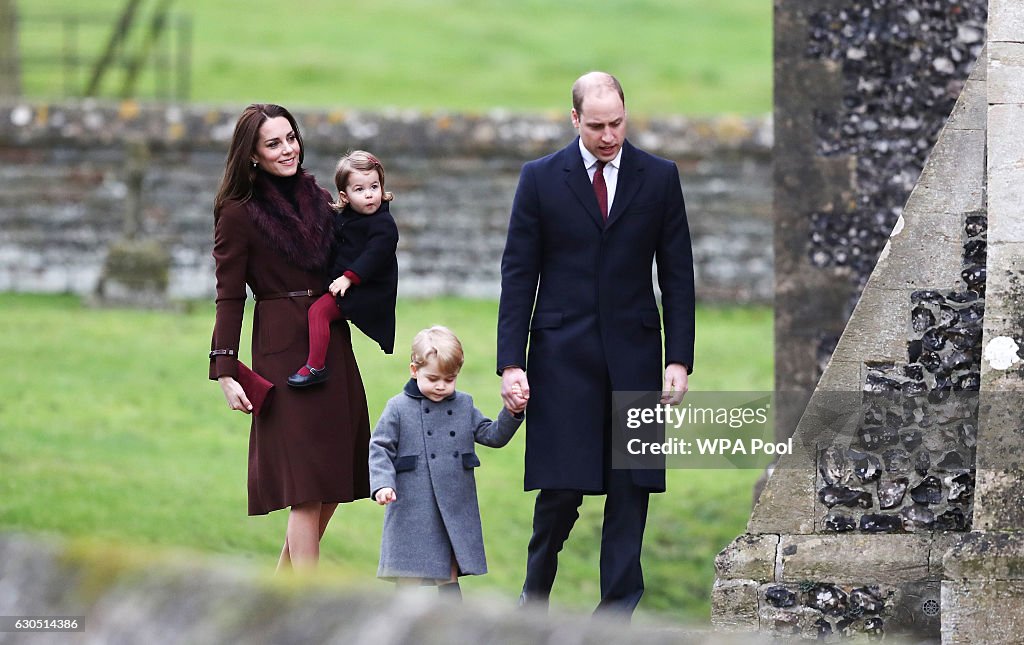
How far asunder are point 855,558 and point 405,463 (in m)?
1.60

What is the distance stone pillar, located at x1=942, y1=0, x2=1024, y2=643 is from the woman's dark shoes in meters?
2.12

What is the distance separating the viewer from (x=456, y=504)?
19.5ft

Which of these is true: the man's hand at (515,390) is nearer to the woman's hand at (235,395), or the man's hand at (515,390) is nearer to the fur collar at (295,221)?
the fur collar at (295,221)

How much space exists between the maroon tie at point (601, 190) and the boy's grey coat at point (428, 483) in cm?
77

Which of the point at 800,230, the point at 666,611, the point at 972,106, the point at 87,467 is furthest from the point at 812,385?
the point at 87,467

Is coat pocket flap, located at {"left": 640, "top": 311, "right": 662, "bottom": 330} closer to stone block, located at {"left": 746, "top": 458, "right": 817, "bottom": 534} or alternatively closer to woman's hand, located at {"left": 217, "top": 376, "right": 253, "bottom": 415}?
stone block, located at {"left": 746, "top": 458, "right": 817, "bottom": 534}

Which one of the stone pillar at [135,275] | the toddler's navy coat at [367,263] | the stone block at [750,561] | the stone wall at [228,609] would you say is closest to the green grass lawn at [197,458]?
the stone pillar at [135,275]

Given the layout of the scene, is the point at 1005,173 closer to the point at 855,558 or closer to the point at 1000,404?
the point at 1000,404

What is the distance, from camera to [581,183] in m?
6.02

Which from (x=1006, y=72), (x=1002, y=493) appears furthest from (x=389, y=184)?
(x=1002, y=493)

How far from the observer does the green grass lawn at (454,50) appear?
26.0m

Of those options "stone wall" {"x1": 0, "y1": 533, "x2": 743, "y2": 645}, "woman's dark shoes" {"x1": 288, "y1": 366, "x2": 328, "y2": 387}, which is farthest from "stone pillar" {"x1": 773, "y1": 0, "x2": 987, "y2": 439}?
"stone wall" {"x1": 0, "y1": 533, "x2": 743, "y2": 645}

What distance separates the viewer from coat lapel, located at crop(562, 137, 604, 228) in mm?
6004

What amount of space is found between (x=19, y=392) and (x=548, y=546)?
610 centimetres
